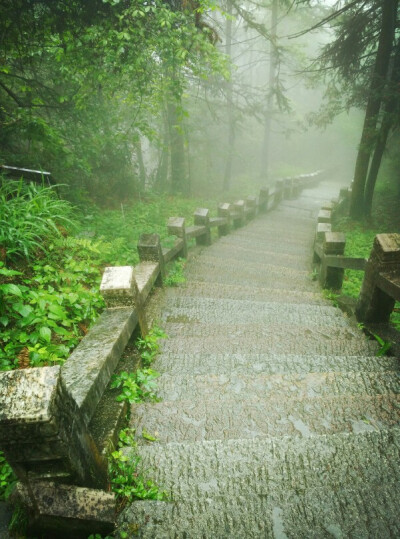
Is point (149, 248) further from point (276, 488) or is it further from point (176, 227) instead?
point (276, 488)

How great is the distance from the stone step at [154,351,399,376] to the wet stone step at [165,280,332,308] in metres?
1.75

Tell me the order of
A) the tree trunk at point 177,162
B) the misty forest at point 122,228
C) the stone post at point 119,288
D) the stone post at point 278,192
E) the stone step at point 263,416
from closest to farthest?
the stone step at point 263,416 → the misty forest at point 122,228 → the stone post at point 119,288 → the tree trunk at point 177,162 → the stone post at point 278,192

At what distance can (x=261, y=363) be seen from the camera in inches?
117

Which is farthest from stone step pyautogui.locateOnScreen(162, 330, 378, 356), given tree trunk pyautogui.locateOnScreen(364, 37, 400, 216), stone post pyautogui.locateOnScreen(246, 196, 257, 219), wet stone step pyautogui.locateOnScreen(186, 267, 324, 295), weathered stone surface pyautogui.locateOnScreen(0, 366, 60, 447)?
stone post pyautogui.locateOnScreen(246, 196, 257, 219)

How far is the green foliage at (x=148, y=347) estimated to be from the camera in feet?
9.52

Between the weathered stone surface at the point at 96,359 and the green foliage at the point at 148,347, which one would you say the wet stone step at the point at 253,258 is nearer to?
the green foliage at the point at 148,347

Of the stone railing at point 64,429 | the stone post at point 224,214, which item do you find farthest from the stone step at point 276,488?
the stone post at point 224,214

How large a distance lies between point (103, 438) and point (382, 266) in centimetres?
325

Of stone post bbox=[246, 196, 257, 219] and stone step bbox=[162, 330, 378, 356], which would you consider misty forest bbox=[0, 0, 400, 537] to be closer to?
stone step bbox=[162, 330, 378, 356]

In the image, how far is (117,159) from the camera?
1042 cm

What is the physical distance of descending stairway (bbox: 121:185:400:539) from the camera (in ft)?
5.20

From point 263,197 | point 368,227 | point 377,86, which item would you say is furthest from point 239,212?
point 377,86

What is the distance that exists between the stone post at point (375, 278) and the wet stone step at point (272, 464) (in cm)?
199

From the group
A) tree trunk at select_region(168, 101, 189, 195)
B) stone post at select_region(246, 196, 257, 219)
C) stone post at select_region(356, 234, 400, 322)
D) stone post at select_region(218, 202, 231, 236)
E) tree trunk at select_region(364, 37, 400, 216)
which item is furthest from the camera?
tree trunk at select_region(168, 101, 189, 195)
